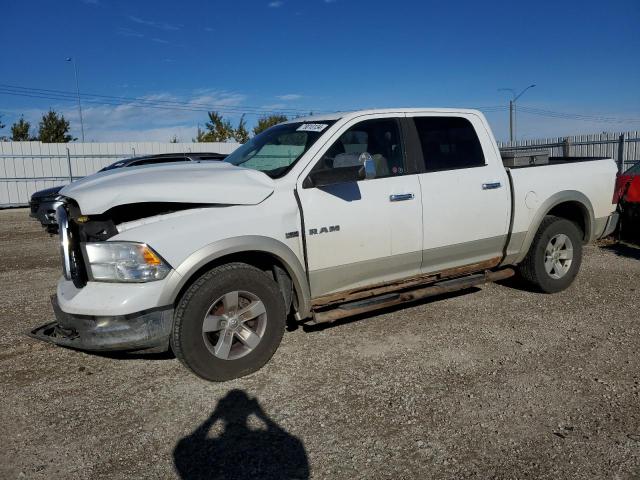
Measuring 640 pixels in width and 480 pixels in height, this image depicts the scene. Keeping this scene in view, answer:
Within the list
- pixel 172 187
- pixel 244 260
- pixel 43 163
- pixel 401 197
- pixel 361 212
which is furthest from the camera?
pixel 43 163

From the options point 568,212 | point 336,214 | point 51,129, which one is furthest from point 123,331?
point 51,129

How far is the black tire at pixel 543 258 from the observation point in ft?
18.5

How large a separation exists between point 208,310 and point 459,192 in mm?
2535

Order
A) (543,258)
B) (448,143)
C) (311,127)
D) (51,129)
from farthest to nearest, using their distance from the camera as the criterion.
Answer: (51,129)
(543,258)
(448,143)
(311,127)

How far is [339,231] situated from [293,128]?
1.22 meters

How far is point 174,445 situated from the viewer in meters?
3.14

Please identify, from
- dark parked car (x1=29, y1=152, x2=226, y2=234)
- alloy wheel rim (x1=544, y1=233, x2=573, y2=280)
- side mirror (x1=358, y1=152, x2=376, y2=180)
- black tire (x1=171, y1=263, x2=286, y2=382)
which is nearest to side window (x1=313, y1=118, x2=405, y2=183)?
side mirror (x1=358, y1=152, x2=376, y2=180)

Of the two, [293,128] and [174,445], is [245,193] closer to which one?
[293,128]

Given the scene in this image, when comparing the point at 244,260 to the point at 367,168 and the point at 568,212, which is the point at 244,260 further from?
the point at 568,212

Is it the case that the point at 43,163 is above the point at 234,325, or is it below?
above

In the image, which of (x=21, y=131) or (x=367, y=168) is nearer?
(x=367, y=168)

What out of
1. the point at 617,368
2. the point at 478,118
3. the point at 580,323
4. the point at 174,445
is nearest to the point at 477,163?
the point at 478,118

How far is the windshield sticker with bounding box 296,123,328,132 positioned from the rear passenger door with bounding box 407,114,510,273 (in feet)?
2.80

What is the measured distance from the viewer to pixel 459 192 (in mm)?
4879
